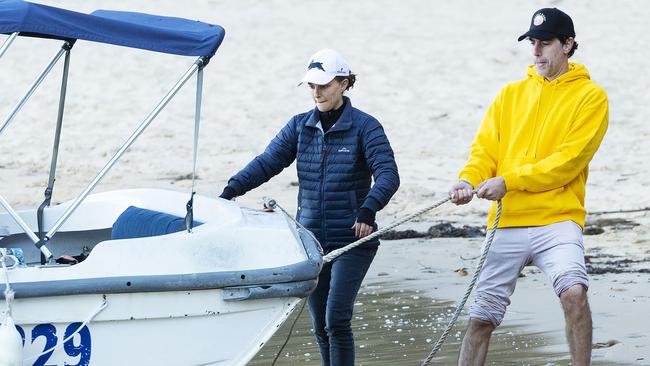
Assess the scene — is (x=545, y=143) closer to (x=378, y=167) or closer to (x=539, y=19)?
(x=539, y=19)

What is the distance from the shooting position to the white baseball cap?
20.8 feet

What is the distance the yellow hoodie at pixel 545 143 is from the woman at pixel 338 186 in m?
0.49

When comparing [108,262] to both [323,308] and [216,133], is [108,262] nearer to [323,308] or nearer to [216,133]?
[323,308]

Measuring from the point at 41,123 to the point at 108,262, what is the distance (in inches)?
435

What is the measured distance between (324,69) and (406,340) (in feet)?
7.91

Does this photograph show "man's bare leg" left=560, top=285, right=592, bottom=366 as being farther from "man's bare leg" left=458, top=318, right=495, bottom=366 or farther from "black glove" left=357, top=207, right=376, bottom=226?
"black glove" left=357, top=207, right=376, bottom=226

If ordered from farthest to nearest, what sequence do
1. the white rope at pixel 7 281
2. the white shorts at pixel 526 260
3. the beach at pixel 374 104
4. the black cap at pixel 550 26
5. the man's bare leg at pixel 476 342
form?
1. the beach at pixel 374 104
2. the man's bare leg at pixel 476 342
3. the black cap at pixel 550 26
4. the white shorts at pixel 526 260
5. the white rope at pixel 7 281

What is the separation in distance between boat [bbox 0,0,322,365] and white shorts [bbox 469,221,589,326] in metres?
0.78

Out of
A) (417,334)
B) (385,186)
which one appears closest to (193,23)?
(385,186)

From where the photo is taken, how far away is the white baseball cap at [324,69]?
6.34m

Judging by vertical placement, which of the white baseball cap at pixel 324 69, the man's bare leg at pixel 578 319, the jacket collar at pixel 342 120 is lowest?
the man's bare leg at pixel 578 319

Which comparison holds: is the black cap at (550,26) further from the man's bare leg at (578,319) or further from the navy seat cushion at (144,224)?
the navy seat cushion at (144,224)

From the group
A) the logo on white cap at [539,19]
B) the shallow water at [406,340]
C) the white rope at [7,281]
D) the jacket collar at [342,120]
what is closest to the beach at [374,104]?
the shallow water at [406,340]

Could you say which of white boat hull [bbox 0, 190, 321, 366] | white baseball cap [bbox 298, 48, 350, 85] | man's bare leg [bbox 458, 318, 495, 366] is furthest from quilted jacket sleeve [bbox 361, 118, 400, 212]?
man's bare leg [bbox 458, 318, 495, 366]
